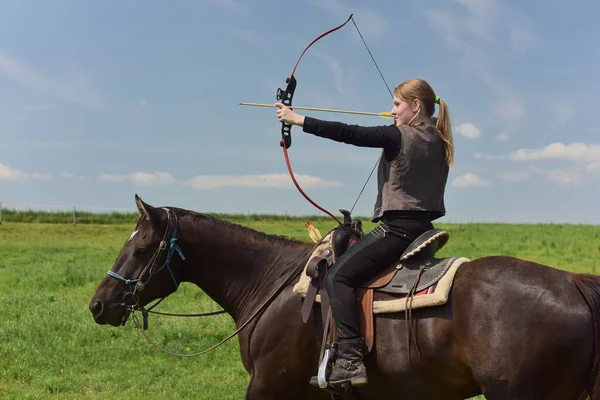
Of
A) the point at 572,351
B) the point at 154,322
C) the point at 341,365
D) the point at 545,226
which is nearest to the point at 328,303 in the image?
the point at 341,365

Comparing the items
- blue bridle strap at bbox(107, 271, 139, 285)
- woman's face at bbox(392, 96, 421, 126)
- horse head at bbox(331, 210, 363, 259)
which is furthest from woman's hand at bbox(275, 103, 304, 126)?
blue bridle strap at bbox(107, 271, 139, 285)

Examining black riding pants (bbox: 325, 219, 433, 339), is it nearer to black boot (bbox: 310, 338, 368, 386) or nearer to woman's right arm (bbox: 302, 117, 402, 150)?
black boot (bbox: 310, 338, 368, 386)

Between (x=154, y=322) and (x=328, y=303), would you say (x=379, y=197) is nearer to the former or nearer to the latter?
(x=328, y=303)

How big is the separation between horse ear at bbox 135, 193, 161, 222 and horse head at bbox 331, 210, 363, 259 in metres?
1.51

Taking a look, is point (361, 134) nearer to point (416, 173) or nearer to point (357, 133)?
point (357, 133)

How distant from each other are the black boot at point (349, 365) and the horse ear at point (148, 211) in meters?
1.91

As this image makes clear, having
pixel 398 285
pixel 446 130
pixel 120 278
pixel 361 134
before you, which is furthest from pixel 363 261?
pixel 120 278

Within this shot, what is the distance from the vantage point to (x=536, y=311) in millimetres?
3785

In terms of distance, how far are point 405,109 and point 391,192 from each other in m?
0.68

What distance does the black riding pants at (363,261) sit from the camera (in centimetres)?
423

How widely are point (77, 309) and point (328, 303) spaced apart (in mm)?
9729

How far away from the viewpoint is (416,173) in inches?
168

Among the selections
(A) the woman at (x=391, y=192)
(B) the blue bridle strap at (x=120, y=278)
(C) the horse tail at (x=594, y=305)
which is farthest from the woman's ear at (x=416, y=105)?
(B) the blue bridle strap at (x=120, y=278)

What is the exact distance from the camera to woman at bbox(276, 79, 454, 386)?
13.7ft
